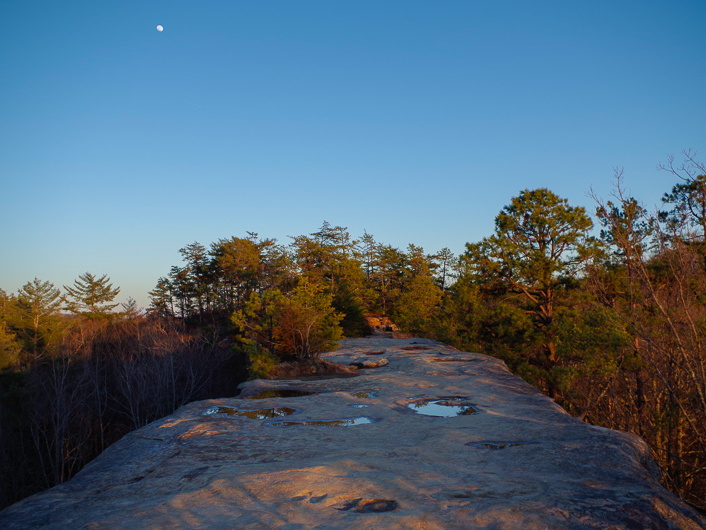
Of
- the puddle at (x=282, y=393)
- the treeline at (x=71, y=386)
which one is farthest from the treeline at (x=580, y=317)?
the treeline at (x=71, y=386)

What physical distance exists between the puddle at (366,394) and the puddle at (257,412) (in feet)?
4.47

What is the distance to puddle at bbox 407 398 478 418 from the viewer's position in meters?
5.96

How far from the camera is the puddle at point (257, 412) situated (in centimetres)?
598

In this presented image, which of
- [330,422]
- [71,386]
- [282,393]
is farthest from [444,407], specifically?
[71,386]

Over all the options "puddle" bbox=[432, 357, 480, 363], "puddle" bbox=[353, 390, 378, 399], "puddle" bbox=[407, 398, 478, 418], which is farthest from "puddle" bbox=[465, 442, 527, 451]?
Answer: "puddle" bbox=[432, 357, 480, 363]

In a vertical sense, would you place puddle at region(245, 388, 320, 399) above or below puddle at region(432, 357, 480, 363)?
above

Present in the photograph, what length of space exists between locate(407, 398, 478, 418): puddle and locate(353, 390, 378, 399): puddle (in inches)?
34.6

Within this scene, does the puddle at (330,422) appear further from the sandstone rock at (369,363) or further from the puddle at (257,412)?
the sandstone rock at (369,363)

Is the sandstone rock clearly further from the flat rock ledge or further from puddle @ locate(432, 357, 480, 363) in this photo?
the flat rock ledge

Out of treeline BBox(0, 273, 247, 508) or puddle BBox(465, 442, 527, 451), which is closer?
puddle BBox(465, 442, 527, 451)

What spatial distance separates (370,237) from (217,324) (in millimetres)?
18019

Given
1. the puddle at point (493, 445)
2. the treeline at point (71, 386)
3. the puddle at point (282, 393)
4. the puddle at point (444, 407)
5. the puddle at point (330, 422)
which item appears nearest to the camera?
the puddle at point (493, 445)

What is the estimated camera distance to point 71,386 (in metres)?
24.5

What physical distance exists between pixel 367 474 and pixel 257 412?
3236 millimetres
